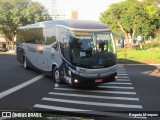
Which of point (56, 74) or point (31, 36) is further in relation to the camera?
point (31, 36)

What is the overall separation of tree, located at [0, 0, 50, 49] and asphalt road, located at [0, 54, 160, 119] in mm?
45598

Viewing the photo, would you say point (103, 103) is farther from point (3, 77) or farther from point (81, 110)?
point (3, 77)

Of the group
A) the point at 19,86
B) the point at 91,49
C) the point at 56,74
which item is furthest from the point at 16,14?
the point at 91,49

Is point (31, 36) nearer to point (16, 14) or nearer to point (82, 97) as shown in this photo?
point (82, 97)

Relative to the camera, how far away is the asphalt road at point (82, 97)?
34.5 feet

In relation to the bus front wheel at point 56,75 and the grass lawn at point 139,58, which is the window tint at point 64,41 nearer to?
the bus front wheel at point 56,75

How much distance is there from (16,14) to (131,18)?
77.6 ft

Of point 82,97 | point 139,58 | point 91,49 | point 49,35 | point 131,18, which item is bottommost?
point 139,58

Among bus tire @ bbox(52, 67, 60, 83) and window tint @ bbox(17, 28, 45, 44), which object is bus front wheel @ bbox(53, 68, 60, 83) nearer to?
bus tire @ bbox(52, 67, 60, 83)

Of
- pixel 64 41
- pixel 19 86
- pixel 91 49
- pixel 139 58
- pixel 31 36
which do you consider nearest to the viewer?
pixel 91 49

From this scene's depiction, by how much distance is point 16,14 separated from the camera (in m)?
61.6

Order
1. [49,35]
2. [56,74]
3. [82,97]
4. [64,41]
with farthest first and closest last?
[49,35], [56,74], [64,41], [82,97]

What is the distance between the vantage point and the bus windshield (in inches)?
551

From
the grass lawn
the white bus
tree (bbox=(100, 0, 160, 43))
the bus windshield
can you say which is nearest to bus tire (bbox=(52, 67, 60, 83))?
the white bus
